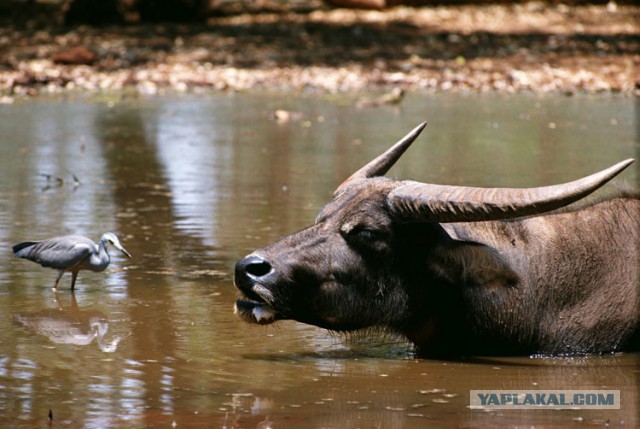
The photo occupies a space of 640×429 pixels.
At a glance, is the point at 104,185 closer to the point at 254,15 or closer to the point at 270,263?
the point at 270,263

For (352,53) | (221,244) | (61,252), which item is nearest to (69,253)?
(61,252)

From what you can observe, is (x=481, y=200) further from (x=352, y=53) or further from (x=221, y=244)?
(x=352, y=53)

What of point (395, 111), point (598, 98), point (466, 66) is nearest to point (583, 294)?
point (395, 111)

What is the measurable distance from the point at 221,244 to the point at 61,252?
1.75 metres

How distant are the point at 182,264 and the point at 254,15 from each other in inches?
716

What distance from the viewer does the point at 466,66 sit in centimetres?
2211

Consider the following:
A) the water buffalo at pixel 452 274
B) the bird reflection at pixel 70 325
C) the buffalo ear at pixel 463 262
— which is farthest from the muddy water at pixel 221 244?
the buffalo ear at pixel 463 262

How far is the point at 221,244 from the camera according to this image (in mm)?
9555

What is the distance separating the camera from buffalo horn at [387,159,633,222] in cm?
593

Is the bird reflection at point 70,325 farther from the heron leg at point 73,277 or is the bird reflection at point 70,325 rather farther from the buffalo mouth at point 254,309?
the buffalo mouth at point 254,309

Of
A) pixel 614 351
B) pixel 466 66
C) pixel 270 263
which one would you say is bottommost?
pixel 466 66

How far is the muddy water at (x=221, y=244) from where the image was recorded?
Answer: 18.4 ft

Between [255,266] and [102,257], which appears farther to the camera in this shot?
[102,257]

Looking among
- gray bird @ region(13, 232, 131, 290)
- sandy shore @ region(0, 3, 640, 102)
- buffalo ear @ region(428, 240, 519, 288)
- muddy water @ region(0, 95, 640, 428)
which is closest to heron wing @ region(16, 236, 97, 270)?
gray bird @ region(13, 232, 131, 290)
